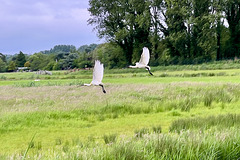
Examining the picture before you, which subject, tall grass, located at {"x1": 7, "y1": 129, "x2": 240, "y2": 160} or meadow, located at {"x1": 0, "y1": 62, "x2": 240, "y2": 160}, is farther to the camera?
meadow, located at {"x1": 0, "y1": 62, "x2": 240, "y2": 160}

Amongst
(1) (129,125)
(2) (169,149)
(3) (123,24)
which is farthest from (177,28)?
(2) (169,149)

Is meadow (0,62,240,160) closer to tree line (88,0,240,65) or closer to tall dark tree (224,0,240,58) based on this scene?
tree line (88,0,240,65)

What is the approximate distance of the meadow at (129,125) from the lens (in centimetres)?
373

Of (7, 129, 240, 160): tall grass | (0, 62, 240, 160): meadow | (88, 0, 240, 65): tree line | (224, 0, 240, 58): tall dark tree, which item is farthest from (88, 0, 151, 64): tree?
(7, 129, 240, 160): tall grass

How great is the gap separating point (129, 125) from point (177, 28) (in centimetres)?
3297

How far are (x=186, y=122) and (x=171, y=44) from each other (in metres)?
34.4

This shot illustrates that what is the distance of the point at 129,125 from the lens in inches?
322

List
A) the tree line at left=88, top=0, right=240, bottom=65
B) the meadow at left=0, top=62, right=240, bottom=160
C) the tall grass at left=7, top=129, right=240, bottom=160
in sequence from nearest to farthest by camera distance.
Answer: the tall grass at left=7, top=129, right=240, bottom=160
the meadow at left=0, top=62, right=240, bottom=160
the tree line at left=88, top=0, right=240, bottom=65

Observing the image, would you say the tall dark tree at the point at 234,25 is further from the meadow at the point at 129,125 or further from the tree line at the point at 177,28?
the meadow at the point at 129,125

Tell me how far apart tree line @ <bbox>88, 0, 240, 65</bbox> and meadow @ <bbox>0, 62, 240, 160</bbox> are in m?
23.8

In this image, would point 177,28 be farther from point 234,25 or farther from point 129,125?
point 129,125

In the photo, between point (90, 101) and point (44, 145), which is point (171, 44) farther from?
point (44, 145)

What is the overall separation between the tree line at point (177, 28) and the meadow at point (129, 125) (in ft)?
78.1

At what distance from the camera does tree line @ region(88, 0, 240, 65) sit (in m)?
36.1
